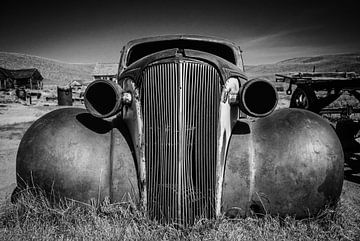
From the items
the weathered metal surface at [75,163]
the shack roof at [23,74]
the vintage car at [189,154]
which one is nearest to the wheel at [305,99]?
the vintage car at [189,154]

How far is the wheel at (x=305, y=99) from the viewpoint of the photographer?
25.1 feet

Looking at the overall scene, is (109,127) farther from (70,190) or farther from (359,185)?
(359,185)

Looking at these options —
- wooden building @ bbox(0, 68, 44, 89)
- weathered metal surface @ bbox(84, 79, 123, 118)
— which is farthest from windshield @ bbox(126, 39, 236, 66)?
wooden building @ bbox(0, 68, 44, 89)

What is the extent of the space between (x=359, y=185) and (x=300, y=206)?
278 centimetres

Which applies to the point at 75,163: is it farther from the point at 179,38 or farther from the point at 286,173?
the point at 179,38

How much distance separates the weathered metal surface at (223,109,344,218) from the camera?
2346 millimetres

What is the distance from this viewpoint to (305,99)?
8.33 metres

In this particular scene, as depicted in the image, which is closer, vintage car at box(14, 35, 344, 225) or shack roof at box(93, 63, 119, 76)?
vintage car at box(14, 35, 344, 225)

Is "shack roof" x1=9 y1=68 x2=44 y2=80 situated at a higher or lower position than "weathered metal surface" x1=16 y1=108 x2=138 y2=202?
higher

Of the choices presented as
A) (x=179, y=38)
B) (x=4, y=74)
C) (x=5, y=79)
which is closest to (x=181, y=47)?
(x=179, y=38)

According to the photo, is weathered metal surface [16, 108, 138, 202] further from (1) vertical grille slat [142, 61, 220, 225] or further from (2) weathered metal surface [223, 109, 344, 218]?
(2) weathered metal surface [223, 109, 344, 218]

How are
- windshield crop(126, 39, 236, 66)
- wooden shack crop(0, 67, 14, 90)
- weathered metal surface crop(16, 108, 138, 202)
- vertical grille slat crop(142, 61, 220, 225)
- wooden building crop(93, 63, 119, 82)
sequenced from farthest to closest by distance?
wooden shack crop(0, 67, 14, 90), wooden building crop(93, 63, 119, 82), windshield crop(126, 39, 236, 66), weathered metal surface crop(16, 108, 138, 202), vertical grille slat crop(142, 61, 220, 225)

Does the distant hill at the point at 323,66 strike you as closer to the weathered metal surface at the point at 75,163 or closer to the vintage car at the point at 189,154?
the vintage car at the point at 189,154

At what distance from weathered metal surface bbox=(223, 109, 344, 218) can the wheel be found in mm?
→ 5717
